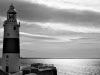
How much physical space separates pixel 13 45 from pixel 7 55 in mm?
2178

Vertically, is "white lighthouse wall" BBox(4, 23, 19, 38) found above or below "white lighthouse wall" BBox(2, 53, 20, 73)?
above

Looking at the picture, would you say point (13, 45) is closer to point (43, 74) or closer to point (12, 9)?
point (12, 9)

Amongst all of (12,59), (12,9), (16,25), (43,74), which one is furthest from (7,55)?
(43,74)

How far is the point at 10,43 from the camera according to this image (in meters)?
33.1

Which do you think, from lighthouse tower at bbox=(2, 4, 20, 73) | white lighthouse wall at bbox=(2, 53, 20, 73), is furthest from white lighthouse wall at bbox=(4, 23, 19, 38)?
white lighthouse wall at bbox=(2, 53, 20, 73)

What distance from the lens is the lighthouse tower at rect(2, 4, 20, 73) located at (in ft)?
109

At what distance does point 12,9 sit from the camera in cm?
3369

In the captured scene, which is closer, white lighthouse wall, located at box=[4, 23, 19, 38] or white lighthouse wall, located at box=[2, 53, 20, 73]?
white lighthouse wall, located at box=[4, 23, 19, 38]

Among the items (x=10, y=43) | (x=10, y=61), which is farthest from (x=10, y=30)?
(x=10, y=61)

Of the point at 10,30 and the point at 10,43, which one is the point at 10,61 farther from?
the point at 10,30

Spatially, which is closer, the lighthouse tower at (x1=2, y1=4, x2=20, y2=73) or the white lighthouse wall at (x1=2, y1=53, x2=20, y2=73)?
the lighthouse tower at (x1=2, y1=4, x2=20, y2=73)

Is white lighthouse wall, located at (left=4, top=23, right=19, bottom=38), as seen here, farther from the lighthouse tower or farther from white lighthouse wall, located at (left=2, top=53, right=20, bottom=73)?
white lighthouse wall, located at (left=2, top=53, right=20, bottom=73)

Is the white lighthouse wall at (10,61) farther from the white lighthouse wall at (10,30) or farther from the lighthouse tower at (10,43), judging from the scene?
the white lighthouse wall at (10,30)

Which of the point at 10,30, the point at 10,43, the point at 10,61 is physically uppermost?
the point at 10,30
